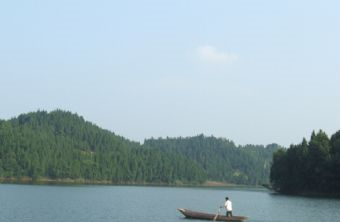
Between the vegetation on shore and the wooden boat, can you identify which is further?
the vegetation on shore

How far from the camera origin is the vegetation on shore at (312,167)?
12962 centimetres

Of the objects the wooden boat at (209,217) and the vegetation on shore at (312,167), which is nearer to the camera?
the wooden boat at (209,217)

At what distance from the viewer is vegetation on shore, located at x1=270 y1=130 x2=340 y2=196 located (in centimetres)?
12962

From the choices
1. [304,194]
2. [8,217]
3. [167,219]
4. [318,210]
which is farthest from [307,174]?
[8,217]

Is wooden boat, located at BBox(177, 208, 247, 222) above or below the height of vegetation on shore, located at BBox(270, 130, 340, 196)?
below

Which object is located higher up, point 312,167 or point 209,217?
point 312,167

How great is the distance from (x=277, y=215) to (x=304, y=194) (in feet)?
200

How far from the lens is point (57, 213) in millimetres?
74375

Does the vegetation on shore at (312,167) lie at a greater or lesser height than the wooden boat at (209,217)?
greater

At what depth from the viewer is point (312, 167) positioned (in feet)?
444

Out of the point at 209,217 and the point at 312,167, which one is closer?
the point at 209,217

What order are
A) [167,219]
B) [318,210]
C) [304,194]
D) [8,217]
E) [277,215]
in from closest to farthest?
[8,217], [167,219], [277,215], [318,210], [304,194]

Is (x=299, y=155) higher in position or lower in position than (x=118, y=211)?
higher

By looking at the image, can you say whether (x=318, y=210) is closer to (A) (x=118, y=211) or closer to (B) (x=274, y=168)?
(A) (x=118, y=211)
